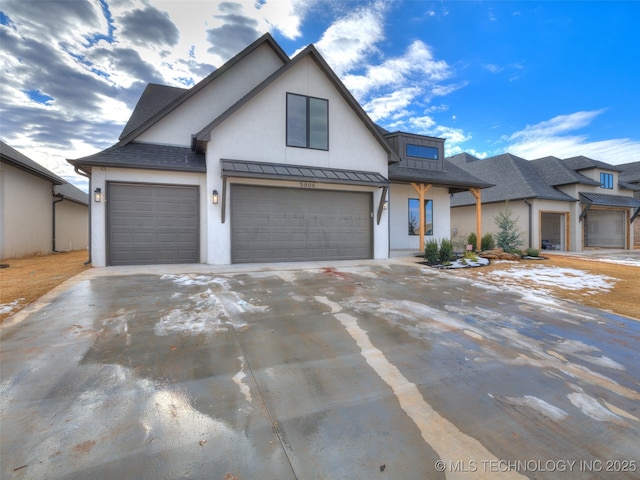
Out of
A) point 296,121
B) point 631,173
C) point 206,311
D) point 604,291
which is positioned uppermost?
point 631,173

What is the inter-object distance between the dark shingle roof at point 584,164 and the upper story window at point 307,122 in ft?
65.9

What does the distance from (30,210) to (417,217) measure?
17475 mm

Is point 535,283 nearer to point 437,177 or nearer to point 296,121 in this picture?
point 437,177

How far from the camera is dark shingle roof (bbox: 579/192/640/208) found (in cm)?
1786

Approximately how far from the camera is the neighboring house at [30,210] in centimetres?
1086

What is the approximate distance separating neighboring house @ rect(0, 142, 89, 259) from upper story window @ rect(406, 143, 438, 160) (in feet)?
52.3

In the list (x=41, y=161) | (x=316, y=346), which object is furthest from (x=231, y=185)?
(x=41, y=161)

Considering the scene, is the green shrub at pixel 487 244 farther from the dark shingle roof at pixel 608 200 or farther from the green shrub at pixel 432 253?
the dark shingle roof at pixel 608 200

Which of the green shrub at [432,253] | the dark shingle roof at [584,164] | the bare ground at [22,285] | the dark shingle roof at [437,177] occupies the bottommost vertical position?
the bare ground at [22,285]

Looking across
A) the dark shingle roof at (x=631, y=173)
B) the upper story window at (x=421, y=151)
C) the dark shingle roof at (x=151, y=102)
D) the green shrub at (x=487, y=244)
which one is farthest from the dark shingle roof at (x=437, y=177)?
the dark shingle roof at (x=631, y=173)

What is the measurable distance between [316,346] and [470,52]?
52.7 ft

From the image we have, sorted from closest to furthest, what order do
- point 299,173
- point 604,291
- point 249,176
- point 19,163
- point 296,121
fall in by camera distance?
point 604,291 → point 249,176 → point 299,173 → point 296,121 → point 19,163

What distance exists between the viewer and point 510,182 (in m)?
18.6

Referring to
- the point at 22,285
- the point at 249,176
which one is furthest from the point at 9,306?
the point at 249,176
